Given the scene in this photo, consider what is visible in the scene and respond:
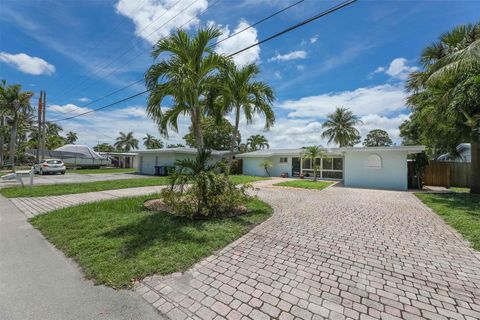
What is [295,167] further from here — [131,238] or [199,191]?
[131,238]

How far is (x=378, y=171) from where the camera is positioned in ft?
46.2

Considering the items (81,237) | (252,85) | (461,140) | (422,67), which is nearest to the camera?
(81,237)

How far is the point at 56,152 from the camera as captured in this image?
32125 millimetres

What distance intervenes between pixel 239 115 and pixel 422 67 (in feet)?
38.4

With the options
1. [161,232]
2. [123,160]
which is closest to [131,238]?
[161,232]

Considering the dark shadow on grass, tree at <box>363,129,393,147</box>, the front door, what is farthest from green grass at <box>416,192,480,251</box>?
tree at <box>363,129,393,147</box>

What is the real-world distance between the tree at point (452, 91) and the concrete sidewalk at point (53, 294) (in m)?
11.3

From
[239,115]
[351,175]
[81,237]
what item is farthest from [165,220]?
[351,175]

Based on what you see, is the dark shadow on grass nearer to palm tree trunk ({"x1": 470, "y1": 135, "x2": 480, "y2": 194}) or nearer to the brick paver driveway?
the brick paver driveway

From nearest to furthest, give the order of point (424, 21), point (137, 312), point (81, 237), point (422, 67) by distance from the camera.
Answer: point (137, 312)
point (81, 237)
point (424, 21)
point (422, 67)

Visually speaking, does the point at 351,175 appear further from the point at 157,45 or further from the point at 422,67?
the point at 157,45

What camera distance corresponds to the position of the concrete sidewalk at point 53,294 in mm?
2328

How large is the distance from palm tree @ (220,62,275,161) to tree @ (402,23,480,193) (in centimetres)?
674

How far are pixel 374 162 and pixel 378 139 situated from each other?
4633cm
